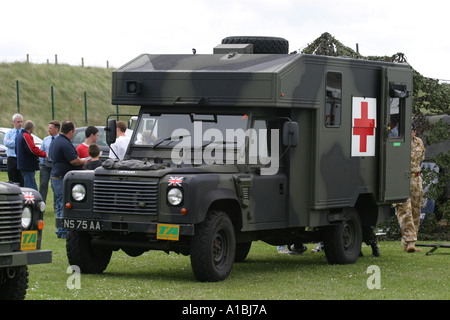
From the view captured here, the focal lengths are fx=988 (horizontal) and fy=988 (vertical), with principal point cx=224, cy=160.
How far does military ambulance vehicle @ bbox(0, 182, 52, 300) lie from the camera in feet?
30.3

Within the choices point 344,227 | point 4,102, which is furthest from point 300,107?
point 4,102

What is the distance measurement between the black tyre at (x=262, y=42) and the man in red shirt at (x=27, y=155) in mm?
5794

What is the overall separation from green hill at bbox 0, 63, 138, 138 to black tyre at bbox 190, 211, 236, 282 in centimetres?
4052

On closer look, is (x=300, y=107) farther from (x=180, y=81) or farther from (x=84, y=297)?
(x=84, y=297)

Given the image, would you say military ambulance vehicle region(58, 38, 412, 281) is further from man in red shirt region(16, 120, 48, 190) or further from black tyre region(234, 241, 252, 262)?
man in red shirt region(16, 120, 48, 190)

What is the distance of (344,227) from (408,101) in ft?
8.12

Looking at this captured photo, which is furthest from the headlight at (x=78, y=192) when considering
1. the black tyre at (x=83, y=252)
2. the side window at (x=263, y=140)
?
the side window at (x=263, y=140)

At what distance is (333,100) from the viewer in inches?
541

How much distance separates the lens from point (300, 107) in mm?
12977

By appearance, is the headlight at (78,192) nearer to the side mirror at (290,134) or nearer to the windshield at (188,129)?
the windshield at (188,129)

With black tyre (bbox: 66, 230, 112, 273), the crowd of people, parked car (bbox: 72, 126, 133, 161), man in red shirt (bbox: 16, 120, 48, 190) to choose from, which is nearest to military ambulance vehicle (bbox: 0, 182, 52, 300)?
black tyre (bbox: 66, 230, 112, 273)

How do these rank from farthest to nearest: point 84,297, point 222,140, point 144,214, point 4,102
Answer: point 4,102
point 222,140
point 144,214
point 84,297

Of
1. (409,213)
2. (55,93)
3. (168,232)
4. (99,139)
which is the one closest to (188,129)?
(168,232)
